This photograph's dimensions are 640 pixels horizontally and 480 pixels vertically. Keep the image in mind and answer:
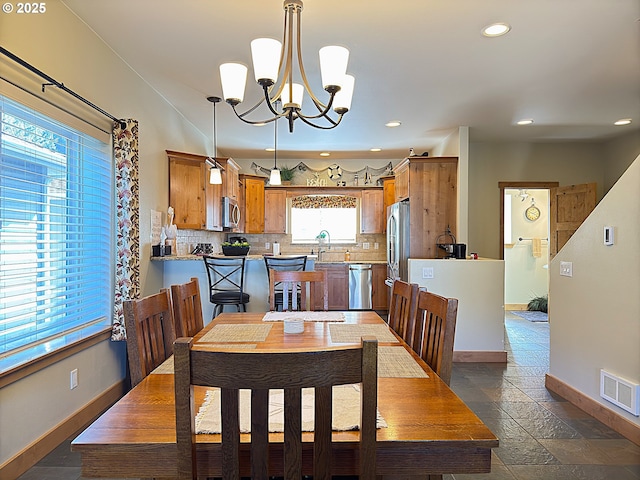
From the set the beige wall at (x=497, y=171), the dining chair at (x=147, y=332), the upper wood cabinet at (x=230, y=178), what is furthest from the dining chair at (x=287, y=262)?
the beige wall at (x=497, y=171)

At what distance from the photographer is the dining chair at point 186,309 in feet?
6.67

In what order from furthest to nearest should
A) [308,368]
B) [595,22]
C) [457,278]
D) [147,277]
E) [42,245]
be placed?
[457,278] < [147,277] < [595,22] < [42,245] < [308,368]

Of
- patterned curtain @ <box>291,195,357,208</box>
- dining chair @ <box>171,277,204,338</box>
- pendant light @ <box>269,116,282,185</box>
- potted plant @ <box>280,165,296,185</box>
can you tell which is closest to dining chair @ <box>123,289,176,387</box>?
dining chair @ <box>171,277,204,338</box>

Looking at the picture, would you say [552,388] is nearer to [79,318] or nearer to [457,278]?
[457,278]

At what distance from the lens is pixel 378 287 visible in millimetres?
6758

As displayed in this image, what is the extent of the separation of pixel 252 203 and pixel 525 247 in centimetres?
520

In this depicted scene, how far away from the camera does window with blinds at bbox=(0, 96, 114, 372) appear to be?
7.09ft

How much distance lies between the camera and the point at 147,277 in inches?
150

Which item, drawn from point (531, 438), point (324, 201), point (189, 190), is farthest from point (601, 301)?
A: point (324, 201)

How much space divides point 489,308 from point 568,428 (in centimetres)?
163

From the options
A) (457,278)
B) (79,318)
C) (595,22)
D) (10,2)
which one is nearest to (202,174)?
(79,318)

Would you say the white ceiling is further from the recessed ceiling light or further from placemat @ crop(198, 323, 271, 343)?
placemat @ crop(198, 323, 271, 343)

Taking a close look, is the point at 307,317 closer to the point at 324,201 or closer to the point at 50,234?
the point at 50,234

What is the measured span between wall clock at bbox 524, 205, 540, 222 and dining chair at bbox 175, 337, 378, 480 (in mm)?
8018
